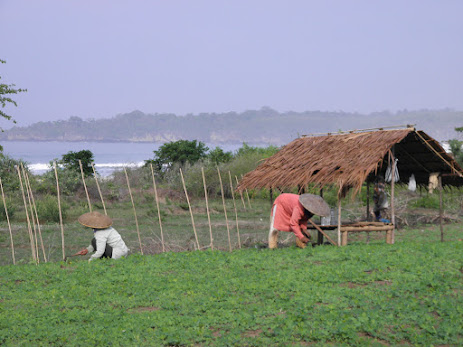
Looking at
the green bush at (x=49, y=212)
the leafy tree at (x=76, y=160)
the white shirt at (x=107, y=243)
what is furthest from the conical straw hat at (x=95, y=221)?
the leafy tree at (x=76, y=160)

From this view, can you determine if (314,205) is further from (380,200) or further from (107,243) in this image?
(107,243)

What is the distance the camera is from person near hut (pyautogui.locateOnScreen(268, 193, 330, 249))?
10.2 m

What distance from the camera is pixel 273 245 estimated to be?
1125cm

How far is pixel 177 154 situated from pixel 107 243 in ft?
87.0

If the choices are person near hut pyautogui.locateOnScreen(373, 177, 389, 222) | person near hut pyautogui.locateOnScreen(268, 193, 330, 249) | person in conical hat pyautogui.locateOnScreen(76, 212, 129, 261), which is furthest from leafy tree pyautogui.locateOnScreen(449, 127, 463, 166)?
person in conical hat pyautogui.locateOnScreen(76, 212, 129, 261)

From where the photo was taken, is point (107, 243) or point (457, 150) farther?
point (457, 150)

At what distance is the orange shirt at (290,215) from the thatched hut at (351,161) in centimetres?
97

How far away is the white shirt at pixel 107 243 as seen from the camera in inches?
380

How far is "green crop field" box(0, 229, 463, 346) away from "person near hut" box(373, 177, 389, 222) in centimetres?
331

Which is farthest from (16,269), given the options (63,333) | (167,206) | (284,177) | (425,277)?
(167,206)

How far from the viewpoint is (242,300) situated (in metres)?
7.15

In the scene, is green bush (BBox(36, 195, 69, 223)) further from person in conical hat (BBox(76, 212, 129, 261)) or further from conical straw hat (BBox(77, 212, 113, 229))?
conical straw hat (BBox(77, 212, 113, 229))

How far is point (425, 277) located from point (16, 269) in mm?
6808

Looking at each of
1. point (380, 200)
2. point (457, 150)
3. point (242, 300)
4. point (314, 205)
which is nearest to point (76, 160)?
point (457, 150)
